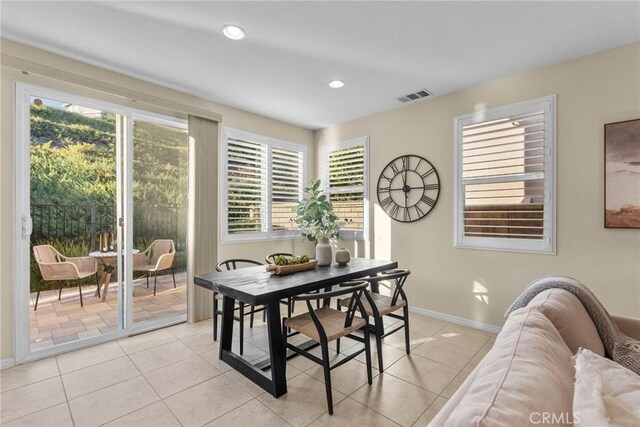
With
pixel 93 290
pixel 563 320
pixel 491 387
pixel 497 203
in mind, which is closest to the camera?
pixel 491 387

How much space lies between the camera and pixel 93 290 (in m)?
2.94

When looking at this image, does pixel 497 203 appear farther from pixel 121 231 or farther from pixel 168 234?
pixel 121 231

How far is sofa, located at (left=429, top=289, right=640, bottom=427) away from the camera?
0.65 m

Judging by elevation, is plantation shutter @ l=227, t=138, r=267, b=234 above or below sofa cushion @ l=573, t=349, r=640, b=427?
above

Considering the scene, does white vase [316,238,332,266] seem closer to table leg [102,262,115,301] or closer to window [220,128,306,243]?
window [220,128,306,243]

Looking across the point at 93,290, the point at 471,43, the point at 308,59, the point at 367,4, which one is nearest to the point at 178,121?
the point at 308,59

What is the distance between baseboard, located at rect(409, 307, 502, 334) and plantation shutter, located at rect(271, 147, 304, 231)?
85.6 inches

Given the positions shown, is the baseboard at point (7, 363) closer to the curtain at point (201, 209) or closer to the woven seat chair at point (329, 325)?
the curtain at point (201, 209)

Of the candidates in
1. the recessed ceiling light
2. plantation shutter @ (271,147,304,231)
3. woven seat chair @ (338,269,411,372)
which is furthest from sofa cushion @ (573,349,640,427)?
plantation shutter @ (271,147,304,231)

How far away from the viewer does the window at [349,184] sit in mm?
4324

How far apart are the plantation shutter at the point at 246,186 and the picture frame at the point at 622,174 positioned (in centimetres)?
368

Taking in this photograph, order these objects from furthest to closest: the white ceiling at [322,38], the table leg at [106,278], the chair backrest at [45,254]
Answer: the table leg at [106,278] → the chair backrest at [45,254] → the white ceiling at [322,38]

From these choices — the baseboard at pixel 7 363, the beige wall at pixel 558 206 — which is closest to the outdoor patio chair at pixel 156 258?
the baseboard at pixel 7 363

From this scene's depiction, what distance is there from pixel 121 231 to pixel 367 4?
9.96ft
